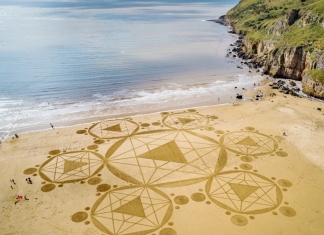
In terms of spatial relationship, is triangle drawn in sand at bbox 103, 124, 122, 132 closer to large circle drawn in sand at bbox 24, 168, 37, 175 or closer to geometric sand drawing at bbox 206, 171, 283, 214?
large circle drawn in sand at bbox 24, 168, 37, 175

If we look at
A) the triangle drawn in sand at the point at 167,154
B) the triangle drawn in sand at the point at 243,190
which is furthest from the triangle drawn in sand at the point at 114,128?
the triangle drawn in sand at the point at 243,190

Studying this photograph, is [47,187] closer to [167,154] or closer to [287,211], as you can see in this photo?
[167,154]

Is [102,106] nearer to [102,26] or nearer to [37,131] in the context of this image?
[37,131]

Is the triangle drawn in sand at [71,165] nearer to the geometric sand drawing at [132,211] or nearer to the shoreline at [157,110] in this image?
the geometric sand drawing at [132,211]

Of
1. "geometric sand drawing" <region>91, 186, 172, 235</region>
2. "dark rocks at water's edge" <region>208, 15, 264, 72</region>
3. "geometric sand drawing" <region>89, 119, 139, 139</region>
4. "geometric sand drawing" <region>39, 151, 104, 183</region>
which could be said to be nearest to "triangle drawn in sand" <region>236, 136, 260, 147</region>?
"geometric sand drawing" <region>91, 186, 172, 235</region>

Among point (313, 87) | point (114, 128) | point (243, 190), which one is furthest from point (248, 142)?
point (313, 87)

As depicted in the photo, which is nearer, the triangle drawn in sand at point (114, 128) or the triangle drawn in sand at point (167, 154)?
the triangle drawn in sand at point (167, 154)

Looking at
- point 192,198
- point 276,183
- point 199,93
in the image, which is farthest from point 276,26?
point 192,198
